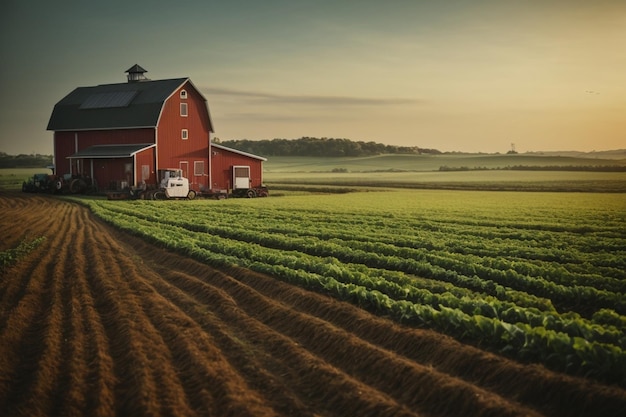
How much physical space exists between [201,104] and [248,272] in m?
43.0

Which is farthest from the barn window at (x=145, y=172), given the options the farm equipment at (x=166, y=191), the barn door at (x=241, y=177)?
the barn door at (x=241, y=177)

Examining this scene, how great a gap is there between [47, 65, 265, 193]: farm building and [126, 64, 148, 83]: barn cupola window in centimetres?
397

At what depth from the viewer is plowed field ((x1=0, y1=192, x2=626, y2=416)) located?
851 cm

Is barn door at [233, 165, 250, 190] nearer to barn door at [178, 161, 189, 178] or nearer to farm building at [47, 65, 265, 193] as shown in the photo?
farm building at [47, 65, 265, 193]

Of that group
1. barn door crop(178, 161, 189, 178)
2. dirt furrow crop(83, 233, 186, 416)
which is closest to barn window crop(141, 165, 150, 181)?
barn door crop(178, 161, 189, 178)

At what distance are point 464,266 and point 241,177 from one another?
4345cm

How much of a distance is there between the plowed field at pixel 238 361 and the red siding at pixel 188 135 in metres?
39.7

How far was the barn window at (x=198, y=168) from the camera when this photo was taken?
5703 centimetres

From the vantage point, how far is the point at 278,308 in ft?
44.3

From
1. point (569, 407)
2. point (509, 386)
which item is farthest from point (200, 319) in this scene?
point (569, 407)

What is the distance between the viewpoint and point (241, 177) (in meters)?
59.1

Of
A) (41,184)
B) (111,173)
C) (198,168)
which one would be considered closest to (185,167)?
(198,168)

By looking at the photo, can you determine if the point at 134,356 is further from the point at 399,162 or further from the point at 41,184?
the point at 399,162

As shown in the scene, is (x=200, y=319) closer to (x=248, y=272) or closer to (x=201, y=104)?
(x=248, y=272)
